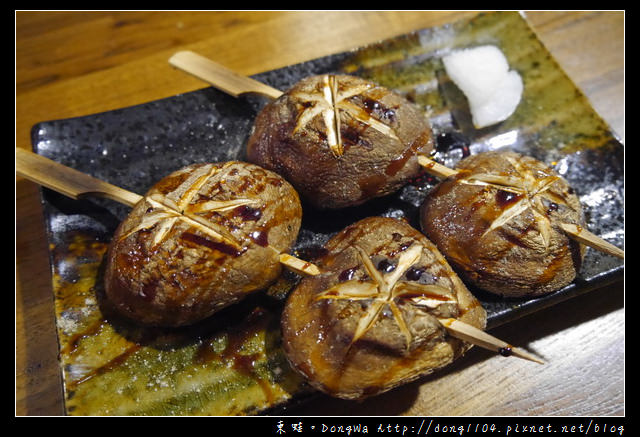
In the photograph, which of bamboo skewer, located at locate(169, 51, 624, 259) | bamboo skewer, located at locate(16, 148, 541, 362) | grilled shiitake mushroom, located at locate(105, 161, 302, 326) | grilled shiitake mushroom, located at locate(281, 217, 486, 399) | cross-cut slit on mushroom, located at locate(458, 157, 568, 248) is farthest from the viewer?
bamboo skewer, located at locate(169, 51, 624, 259)

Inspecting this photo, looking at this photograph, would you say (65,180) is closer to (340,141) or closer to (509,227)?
(340,141)

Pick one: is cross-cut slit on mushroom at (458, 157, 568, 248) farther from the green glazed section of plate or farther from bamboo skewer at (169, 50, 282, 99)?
bamboo skewer at (169, 50, 282, 99)

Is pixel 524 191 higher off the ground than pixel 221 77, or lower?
lower

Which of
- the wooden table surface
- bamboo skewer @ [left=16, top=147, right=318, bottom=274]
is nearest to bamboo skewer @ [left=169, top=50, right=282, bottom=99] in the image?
the wooden table surface

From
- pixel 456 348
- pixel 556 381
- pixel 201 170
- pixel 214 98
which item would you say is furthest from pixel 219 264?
pixel 556 381

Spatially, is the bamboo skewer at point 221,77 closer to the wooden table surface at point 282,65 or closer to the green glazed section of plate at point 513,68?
the wooden table surface at point 282,65

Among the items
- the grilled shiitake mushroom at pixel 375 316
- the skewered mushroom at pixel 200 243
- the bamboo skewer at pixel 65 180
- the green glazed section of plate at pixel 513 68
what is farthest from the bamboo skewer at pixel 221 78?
the grilled shiitake mushroom at pixel 375 316

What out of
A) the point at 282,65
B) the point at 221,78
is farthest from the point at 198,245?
the point at 282,65
